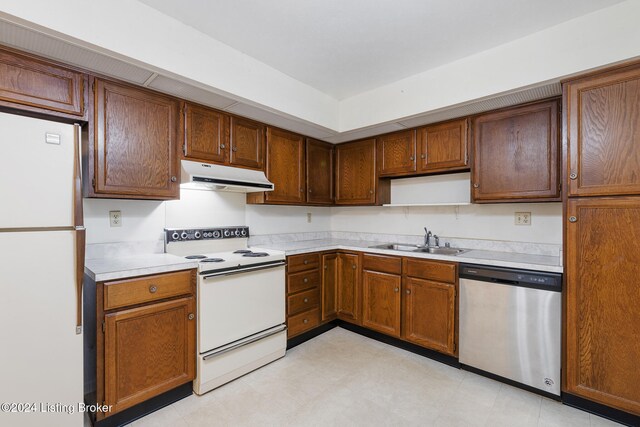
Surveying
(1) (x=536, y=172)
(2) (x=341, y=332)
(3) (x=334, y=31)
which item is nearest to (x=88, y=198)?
(3) (x=334, y=31)

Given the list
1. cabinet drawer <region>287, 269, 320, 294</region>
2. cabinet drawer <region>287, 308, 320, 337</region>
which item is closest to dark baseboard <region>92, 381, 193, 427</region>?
cabinet drawer <region>287, 308, 320, 337</region>

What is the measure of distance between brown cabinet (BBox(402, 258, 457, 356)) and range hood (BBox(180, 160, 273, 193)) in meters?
1.55

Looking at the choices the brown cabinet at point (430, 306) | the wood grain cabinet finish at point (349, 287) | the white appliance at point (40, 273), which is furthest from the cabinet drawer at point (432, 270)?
the white appliance at point (40, 273)

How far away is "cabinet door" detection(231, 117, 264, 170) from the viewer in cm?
265

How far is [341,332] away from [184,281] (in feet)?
6.06

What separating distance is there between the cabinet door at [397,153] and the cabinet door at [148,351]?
7.47 ft

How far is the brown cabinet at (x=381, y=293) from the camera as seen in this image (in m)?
2.79

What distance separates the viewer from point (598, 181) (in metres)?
1.87

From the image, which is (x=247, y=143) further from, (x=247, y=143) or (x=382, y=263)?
(x=382, y=263)

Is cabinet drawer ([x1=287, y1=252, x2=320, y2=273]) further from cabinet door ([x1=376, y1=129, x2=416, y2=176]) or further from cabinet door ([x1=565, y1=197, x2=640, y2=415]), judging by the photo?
cabinet door ([x1=565, y1=197, x2=640, y2=415])

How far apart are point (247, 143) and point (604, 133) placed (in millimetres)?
2616

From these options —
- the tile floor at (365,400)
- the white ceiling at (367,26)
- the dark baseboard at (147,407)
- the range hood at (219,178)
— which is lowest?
the tile floor at (365,400)

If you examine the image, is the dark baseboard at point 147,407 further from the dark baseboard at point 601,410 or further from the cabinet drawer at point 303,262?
the dark baseboard at point 601,410

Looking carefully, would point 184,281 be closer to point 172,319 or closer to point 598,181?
point 172,319
